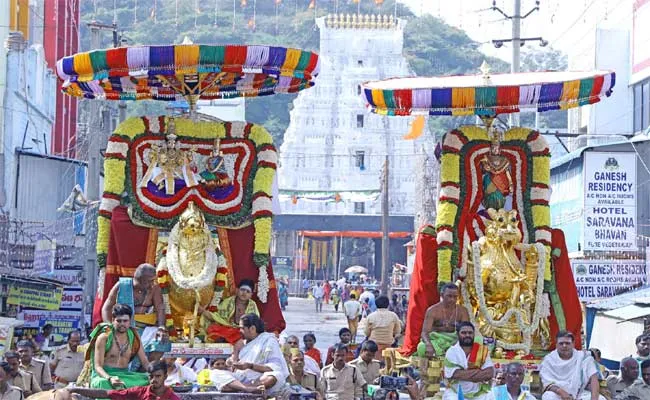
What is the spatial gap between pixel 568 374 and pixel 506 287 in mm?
3184

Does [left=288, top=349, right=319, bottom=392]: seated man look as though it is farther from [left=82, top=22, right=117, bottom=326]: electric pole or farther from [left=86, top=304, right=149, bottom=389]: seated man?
[left=82, top=22, right=117, bottom=326]: electric pole

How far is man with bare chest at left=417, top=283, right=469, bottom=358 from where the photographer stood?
16547mm

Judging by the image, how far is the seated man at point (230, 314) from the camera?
17047 millimetres

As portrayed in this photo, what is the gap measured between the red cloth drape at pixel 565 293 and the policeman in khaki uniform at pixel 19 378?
6306 mm

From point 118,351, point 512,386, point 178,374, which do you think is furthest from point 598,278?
point 118,351

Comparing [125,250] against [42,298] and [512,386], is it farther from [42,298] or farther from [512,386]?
[42,298]

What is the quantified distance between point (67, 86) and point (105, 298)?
2.66m

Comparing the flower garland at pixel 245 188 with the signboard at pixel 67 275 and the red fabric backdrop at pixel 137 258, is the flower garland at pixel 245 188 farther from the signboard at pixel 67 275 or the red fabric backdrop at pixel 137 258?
the signboard at pixel 67 275

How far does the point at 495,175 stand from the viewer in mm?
18375

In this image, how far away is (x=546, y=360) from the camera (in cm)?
Answer: 1464

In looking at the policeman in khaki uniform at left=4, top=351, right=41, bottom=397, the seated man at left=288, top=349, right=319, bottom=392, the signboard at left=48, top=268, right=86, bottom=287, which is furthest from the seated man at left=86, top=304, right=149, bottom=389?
the signboard at left=48, top=268, right=86, bottom=287

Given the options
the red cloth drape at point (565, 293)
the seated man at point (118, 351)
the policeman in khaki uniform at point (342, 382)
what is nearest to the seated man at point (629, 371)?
the policeman in khaki uniform at point (342, 382)

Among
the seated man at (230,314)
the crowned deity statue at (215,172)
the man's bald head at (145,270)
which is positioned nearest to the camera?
the man's bald head at (145,270)

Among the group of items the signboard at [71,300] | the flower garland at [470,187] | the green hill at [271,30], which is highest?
the green hill at [271,30]
